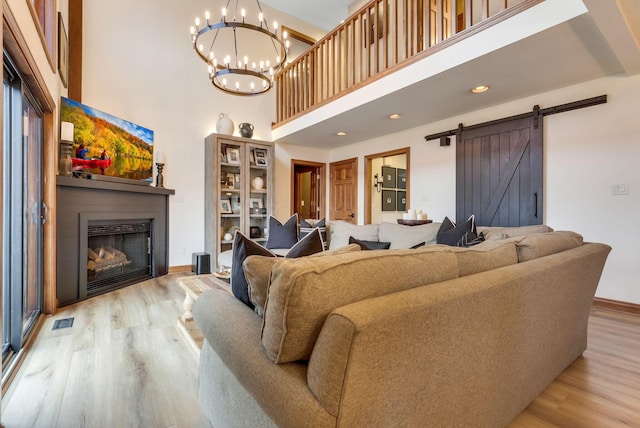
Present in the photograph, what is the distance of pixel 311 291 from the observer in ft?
2.46

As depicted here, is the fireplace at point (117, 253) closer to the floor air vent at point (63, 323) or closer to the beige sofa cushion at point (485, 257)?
the floor air vent at point (63, 323)

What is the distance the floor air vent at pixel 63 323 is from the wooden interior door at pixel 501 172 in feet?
14.5

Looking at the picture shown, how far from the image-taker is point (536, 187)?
3.46m

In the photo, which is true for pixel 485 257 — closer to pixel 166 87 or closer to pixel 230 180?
pixel 230 180

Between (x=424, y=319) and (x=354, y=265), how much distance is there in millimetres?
237

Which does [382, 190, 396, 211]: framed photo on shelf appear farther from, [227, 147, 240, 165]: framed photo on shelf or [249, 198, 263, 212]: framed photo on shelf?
[227, 147, 240, 165]: framed photo on shelf

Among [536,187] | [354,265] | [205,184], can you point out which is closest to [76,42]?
[205,184]

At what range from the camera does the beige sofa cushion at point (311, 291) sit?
2.47 ft

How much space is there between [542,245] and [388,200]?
5.16 metres

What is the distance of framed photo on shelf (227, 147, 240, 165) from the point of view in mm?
4844

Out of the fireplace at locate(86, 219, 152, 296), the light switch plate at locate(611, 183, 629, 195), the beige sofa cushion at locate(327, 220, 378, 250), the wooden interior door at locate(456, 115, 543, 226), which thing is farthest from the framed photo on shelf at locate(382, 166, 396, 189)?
the fireplace at locate(86, 219, 152, 296)

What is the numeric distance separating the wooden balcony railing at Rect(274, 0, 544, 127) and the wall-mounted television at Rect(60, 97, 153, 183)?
224cm

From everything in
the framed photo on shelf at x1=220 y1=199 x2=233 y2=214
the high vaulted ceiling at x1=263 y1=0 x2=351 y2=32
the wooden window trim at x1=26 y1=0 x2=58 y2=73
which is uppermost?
the high vaulted ceiling at x1=263 y1=0 x2=351 y2=32

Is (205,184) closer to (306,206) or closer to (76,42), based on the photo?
(76,42)
